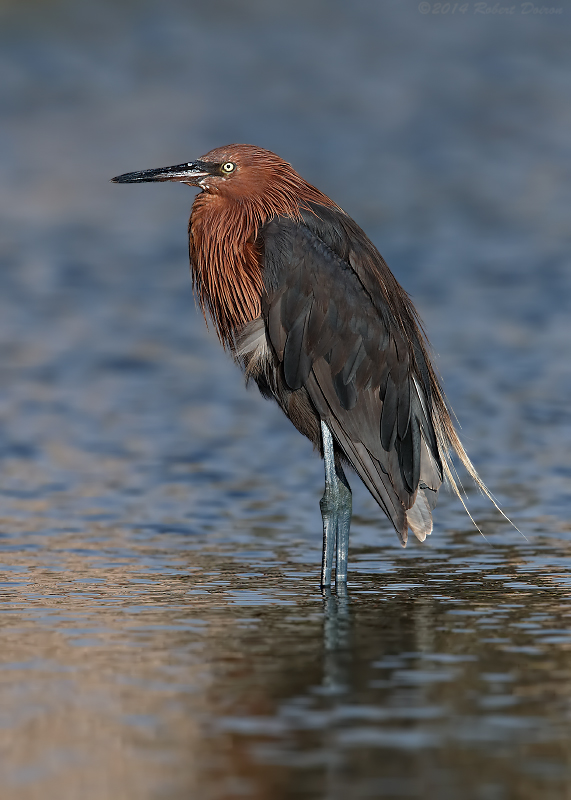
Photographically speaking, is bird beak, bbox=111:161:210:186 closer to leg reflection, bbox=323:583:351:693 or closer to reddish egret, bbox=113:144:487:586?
reddish egret, bbox=113:144:487:586

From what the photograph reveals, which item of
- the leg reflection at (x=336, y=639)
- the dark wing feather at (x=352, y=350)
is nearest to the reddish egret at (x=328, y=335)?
the dark wing feather at (x=352, y=350)

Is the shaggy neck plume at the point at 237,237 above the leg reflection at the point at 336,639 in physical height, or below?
above

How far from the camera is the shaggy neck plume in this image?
26.5ft

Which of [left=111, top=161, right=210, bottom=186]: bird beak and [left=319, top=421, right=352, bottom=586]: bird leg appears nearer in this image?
[left=319, top=421, right=352, bottom=586]: bird leg

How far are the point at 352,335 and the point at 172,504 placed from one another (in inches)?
125

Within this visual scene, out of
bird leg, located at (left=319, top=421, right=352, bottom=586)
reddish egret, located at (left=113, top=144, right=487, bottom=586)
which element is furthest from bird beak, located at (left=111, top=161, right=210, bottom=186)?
bird leg, located at (left=319, top=421, right=352, bottom=586)

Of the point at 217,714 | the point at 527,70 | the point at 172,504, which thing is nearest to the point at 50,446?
the point at 172,504

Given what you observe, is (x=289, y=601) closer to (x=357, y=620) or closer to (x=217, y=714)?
(x=357, y=620)

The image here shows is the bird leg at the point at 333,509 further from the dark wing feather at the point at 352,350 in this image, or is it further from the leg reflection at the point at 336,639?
the leg reflection at the point at 336,639

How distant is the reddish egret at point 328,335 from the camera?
7.93m

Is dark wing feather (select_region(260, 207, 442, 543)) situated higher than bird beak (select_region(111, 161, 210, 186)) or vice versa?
bird beak (select_region(111, 161, 210, 186))

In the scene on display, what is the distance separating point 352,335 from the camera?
8.05 metres

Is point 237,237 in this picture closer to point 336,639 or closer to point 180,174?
point 180,174

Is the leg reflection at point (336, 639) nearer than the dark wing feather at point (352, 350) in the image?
Yes
